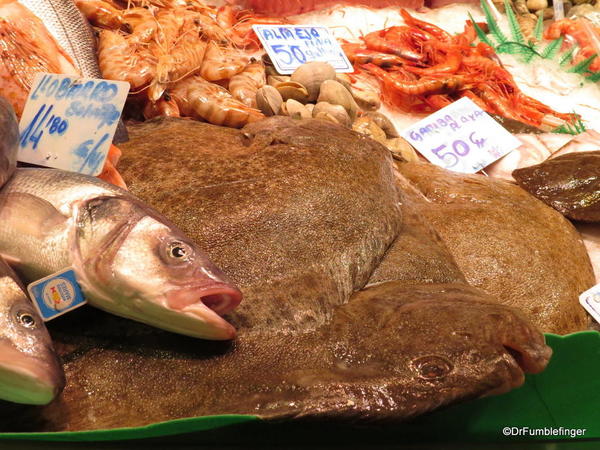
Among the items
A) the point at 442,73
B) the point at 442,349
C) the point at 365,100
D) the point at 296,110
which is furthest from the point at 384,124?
the point at 442,349

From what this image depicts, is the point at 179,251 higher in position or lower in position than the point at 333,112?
higher

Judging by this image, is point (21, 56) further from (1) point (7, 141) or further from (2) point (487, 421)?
(2) point (487, 421)

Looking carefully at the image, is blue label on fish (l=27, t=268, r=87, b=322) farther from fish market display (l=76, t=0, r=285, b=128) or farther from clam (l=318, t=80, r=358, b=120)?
clam (l=318, t=80, r=358, b=120)

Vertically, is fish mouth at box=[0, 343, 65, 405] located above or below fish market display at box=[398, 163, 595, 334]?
above

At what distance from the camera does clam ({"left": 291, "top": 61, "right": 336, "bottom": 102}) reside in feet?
11.0

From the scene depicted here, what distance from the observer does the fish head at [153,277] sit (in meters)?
1.33

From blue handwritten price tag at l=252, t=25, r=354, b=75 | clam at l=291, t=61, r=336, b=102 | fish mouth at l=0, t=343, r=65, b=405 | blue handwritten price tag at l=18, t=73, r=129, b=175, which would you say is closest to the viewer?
fish mouth at l=0, t=343, r=65, b=405

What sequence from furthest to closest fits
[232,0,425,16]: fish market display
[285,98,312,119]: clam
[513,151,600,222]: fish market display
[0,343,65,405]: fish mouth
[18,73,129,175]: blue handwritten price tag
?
[232,0,425,16]: fish market display, [513,151,600,222]: fish market display, [285,98,312,119]: clam, [18,73,129,175]: blue handwritten price tag, [0,343,65,405]: fish mouth

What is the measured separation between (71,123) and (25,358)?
92 centimetres

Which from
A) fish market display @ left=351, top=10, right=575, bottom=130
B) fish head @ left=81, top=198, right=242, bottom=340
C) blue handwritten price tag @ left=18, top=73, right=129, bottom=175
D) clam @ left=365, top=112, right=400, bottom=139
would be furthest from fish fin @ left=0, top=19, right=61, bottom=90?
fish market display @ left=351, top=10, right=575, bottom=130

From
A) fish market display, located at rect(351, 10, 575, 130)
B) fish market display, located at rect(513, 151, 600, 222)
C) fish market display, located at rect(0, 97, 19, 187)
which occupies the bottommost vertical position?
fish market display, located at rect(351, 10, 575, 130)

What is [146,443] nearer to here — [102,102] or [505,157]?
[102,102]

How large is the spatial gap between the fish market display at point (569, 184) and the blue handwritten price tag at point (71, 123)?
227 cm

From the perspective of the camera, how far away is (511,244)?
8.61 feet
